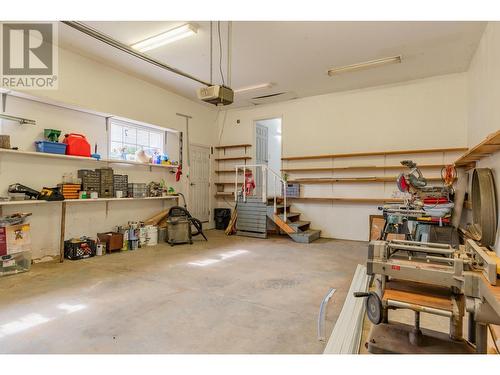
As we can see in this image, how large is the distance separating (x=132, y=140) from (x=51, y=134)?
1731mm

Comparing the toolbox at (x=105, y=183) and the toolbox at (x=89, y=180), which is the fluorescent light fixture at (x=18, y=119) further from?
the toolbox at (x=105, y=183)

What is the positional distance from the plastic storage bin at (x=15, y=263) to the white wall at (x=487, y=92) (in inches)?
235

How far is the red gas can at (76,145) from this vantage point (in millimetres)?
4395

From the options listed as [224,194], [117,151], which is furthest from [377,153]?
[117,151]

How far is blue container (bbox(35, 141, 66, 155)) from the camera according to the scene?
4090 millimetres

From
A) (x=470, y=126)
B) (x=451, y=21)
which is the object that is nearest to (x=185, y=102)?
(x=451, y=21)

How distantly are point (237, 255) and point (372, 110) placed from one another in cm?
437

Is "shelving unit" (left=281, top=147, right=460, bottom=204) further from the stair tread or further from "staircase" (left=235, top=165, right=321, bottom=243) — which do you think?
"staircase" (left=235, top=165, right=321, bottom=243)

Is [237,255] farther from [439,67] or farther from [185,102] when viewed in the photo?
[439,67]

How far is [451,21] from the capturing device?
147 inches

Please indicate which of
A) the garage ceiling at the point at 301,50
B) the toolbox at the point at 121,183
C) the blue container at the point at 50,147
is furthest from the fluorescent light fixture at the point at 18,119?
the toolbox at the point at 121,183

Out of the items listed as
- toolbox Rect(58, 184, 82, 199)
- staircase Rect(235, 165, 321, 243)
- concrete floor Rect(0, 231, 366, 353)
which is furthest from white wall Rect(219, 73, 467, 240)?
toolbox Rect(58, 184, 82, 199)

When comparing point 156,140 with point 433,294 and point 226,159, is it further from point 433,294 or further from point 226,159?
point 433,294

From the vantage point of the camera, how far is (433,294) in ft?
5.68
